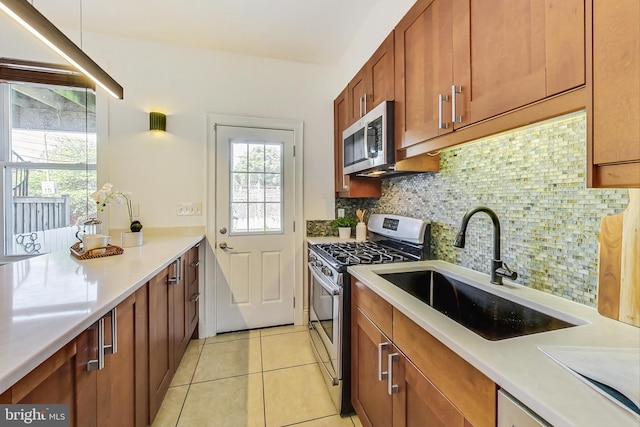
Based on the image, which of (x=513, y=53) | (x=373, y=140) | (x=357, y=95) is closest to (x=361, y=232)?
(x=373, y=140)

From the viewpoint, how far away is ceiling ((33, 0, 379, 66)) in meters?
1.99

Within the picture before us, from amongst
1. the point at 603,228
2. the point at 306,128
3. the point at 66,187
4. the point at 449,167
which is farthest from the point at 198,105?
the point at 603,228

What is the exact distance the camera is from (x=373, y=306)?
1305 mm

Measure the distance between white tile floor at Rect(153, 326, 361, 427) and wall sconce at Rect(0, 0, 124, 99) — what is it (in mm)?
2029

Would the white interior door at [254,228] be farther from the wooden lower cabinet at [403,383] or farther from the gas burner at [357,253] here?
the wooden lower cabinet at [403,383]

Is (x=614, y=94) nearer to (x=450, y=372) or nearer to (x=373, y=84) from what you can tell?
(x=450, y=372)

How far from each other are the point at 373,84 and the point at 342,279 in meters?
1.31

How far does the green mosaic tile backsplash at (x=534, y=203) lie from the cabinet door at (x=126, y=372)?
167 centimetres

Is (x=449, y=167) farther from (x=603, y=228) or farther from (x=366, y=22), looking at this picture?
(x=366, y=22)

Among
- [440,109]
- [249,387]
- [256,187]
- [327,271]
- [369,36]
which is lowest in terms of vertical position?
[249,387]

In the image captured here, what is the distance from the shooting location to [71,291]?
1.04 meters

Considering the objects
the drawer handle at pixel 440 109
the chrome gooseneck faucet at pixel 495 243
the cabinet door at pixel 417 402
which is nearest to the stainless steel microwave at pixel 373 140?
the drawer handle at pixel 440 109

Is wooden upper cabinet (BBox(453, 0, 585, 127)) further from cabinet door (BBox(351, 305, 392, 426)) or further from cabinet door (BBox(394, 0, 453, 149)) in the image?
cabinet door (BBox(351, 305, 392, 426))

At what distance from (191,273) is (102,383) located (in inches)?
51.2
